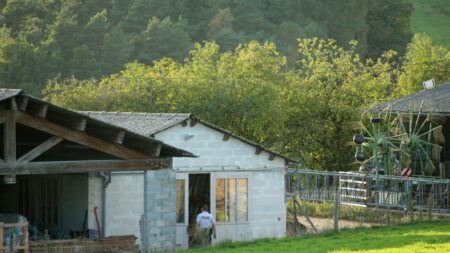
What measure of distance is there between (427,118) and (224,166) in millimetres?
8520

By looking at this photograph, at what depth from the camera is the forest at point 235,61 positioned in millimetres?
56250

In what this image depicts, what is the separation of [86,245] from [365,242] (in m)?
6.30

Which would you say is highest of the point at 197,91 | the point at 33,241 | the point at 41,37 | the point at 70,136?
the point at 41,37

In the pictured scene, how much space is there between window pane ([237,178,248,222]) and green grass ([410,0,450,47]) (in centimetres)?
9260

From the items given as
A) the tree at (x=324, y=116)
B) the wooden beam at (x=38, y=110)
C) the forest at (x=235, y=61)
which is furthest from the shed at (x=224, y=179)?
the tree at (x=324, y=116)

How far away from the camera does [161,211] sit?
28.4 meters

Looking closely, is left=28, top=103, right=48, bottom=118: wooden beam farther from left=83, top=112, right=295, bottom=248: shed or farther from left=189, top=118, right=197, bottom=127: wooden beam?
left=189, top=118, right=197, bottom=127: wooden beam

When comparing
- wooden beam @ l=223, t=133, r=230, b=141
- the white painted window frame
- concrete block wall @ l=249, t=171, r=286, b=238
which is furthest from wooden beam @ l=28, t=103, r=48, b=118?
concrete block wall @ l=249, t=171, r=286, b=238

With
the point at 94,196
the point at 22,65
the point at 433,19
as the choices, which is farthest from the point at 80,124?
the point at 433,19

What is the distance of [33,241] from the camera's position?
1060 inches

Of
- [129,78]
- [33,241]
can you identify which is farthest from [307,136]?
[33,241]

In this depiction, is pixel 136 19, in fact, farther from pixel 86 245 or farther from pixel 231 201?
pixel 86 245

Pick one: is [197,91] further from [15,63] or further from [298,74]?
[15,63]

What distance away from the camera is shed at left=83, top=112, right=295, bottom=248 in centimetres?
3372
